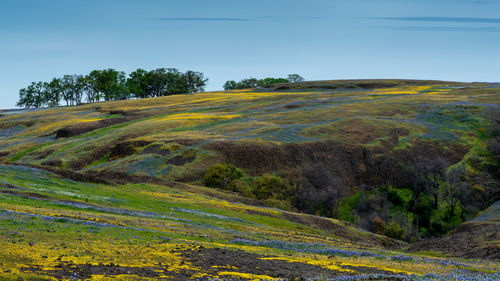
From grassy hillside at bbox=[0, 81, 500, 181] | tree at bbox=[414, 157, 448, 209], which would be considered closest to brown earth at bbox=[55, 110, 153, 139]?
grassy hillside at bbox=[0, 81, 500, 181]

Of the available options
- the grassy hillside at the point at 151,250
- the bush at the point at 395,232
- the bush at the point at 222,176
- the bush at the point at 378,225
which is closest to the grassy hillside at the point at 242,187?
the grassy hillside at the point at 151,250

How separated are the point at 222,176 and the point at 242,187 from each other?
315cm

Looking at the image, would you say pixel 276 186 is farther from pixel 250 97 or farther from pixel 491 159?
pixel 250 97

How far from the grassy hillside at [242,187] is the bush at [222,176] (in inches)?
49.2

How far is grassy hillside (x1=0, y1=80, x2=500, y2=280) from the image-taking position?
1850 centimetres

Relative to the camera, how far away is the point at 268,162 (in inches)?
2741

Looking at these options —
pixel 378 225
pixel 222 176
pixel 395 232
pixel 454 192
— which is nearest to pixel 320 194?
pixel 378 225

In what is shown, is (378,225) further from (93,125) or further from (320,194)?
(93,125)

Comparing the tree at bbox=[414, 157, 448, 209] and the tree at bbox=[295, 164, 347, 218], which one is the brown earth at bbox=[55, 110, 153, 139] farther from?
→ the tree at bbox=[414, 157, 448, 209]

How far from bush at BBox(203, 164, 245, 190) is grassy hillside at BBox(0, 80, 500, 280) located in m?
1.25

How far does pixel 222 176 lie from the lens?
6328 cm

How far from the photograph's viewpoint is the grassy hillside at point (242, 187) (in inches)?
728

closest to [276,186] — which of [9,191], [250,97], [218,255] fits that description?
[9,191]

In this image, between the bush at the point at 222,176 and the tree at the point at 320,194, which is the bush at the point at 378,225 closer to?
the tree at the point at 320,194
